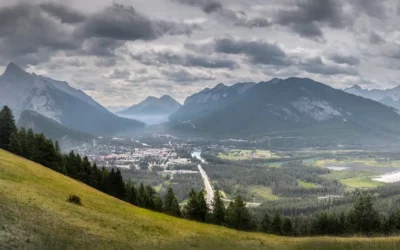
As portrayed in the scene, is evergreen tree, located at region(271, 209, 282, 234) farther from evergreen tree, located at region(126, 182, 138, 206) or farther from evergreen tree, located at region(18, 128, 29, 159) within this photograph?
evergreen tree, located at region(18, 128, 29, 159)

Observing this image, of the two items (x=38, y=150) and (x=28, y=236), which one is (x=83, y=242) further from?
(x=38, y=150)

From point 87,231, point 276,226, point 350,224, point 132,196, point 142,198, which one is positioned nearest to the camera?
point 87,231

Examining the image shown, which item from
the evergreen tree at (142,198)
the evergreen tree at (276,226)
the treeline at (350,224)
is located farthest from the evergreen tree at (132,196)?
the evergreen tree at (276,226)

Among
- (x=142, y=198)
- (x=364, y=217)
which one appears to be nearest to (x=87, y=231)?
(x=142, y=198)

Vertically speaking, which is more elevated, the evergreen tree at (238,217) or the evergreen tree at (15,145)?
the evergreen tree at (15,145)

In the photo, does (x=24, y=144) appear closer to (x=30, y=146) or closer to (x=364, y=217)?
(x=30, y=146)

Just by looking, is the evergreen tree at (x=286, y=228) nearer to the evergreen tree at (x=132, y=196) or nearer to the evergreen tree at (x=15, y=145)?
the evergreen tree at (x=132, y=196)

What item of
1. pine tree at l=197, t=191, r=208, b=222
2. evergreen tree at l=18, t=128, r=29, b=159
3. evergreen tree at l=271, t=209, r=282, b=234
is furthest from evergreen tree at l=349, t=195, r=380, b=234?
evergreen tree at l=18, t=128, r=29, b=159

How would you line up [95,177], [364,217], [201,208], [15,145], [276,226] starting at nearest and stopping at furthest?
[364,217], [201,208], [276,226], [15,145], [95,177]
